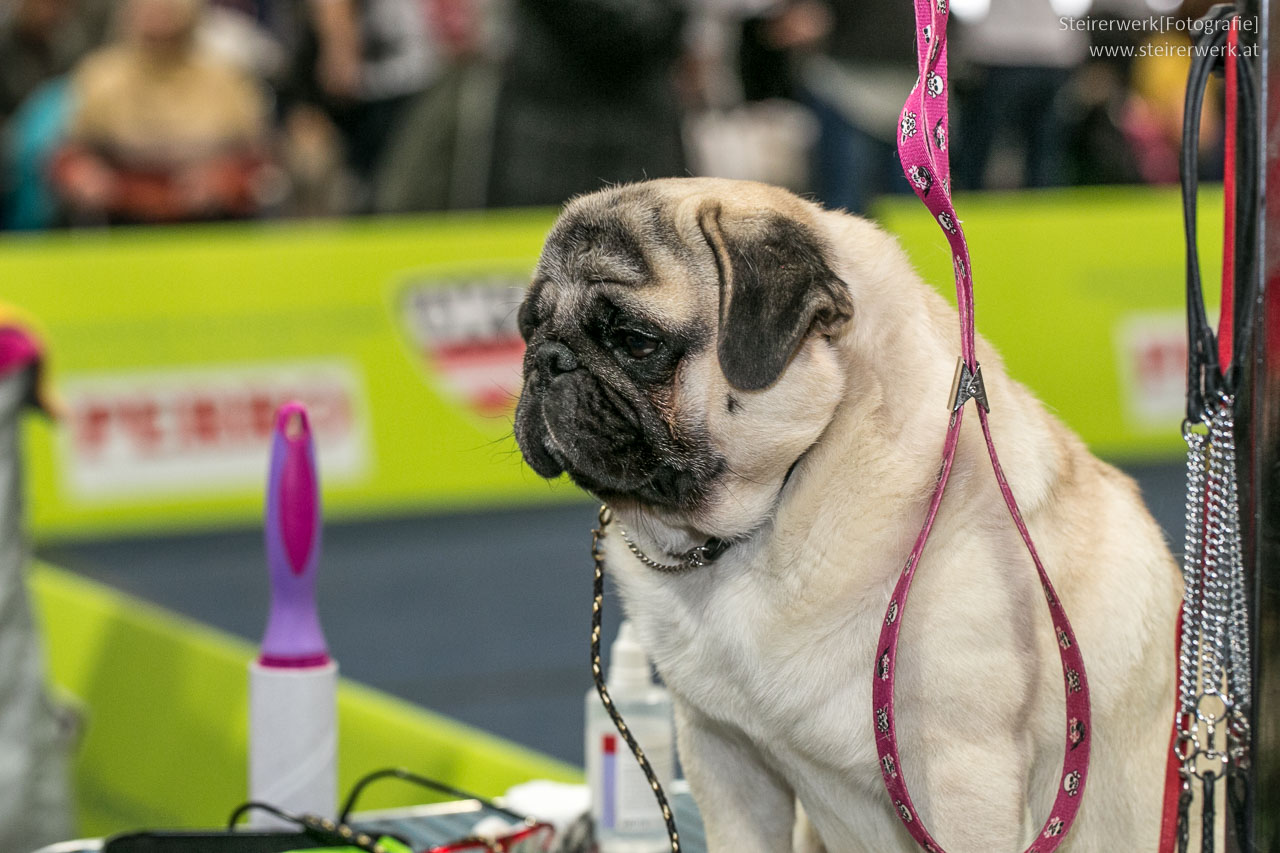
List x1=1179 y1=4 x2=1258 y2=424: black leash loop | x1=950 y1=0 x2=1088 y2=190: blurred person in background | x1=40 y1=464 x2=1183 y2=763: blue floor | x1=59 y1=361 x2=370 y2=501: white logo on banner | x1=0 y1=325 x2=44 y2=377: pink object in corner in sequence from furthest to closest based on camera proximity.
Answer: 1. x1=950 y1=0 x2=1088 y2=190: blurred person in background
2. x1=59 y1=361 x2=370 y2=501: white logo on banner
3. x1=40 y1=464 x2=1183 y2=763: blue floor
4. x1=0 y1=325 x2=44 y2=377: pink object in corner
5. x1=1179 y1=4 x2=1258 y2=424: black leash loop

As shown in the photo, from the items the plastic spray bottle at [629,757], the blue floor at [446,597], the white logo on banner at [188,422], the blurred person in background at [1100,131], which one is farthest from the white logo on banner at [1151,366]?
the plastic spray bottle at [629,757]

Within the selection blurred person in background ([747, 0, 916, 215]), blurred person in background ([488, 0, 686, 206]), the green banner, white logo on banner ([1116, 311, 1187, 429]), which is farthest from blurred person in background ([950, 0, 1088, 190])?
blurred person in background ([488, 0, 686, 206])

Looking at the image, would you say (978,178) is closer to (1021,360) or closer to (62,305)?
(1021,360)

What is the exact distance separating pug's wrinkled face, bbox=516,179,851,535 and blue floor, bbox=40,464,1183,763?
223cm

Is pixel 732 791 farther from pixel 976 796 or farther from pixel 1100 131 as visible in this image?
pixel 1100 131

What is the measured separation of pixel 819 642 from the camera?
4.98ft

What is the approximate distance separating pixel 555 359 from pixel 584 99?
4542mm

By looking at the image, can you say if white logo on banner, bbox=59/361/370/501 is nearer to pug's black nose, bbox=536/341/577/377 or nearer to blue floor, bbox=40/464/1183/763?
blue floor, bbox=40/464/1183/763

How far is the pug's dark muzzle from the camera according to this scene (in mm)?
1589

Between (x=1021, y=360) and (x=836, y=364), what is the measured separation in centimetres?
498

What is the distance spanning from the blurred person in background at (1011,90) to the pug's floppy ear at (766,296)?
5284 mm

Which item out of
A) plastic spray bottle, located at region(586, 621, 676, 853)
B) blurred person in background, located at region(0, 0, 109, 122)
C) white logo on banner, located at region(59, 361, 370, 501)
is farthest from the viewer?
blurred person in background, located at region(0, 0, 109, 122)

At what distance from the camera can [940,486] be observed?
145cm

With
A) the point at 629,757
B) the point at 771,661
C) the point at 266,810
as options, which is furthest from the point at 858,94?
the point at 771,661
